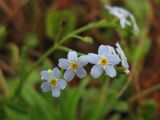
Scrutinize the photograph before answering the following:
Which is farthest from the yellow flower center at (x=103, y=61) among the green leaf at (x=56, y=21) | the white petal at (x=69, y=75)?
the green leaf at (x=56, y=21)

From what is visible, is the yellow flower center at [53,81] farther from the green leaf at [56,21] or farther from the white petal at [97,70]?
the green leaf at [56,21]

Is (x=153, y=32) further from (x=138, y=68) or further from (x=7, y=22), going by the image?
(x=7, y=22)

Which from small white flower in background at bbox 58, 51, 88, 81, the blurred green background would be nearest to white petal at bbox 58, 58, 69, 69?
small white flower in background at bbox 58, 51, 88, 81

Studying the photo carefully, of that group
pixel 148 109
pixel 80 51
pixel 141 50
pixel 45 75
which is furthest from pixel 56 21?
pixel 45 75

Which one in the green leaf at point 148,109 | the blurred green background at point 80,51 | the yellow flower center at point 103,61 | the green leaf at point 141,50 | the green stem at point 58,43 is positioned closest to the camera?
the yellow flower center at point 103,61

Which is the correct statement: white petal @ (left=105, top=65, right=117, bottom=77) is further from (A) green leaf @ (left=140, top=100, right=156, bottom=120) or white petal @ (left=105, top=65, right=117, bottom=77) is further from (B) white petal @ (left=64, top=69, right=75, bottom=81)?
(A) green leaf @ (left=140, top=100, right=156, bottom=120)

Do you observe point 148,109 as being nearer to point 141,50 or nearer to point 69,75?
point 141,50
